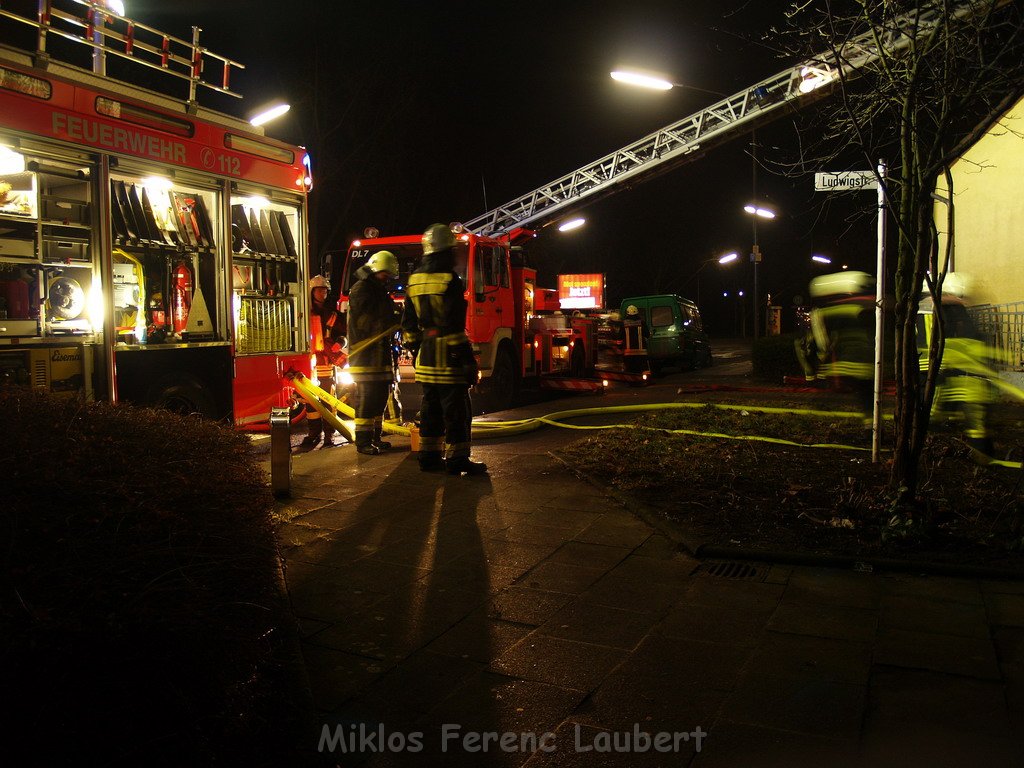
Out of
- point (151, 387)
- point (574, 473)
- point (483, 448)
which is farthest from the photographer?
point (483, 448)

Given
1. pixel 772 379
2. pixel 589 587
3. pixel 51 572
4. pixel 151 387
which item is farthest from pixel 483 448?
pixel 772 379

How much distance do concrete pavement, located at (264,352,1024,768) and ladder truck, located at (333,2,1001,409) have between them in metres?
5.64

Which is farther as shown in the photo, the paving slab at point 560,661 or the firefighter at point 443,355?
the firefighter at point 443,355

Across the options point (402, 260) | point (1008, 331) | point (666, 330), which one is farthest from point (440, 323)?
point (666, 330)

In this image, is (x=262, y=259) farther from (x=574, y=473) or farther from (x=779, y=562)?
(x=779, y=562)

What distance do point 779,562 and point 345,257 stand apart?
9086 mm

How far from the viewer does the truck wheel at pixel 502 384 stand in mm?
12195

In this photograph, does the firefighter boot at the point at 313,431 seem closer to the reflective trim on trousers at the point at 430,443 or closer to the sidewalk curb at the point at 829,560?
the reflective trim on trousers at the point at 430,443

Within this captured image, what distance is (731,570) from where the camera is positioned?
4223 mm

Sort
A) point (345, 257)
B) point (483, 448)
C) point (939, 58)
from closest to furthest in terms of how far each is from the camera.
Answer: point (939, 58)
point (483, 448)
point (345, 257)

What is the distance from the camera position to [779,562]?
4312mm

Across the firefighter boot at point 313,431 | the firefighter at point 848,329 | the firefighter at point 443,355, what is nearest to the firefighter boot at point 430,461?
the firefighter at point 443,355

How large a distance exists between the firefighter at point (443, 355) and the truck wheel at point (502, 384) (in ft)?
17.6

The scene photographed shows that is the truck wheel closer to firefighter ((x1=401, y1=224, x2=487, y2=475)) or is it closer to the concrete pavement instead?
firefighter ((x1=401, y1=224, x2=487, y2=475))
